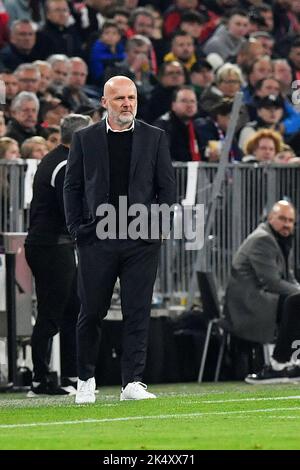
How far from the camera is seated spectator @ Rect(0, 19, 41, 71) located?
67.5 feet

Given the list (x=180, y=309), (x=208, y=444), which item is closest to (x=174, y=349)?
(x=180, y=309)

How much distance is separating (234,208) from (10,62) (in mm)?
4418

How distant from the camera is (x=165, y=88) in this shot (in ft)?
66.9

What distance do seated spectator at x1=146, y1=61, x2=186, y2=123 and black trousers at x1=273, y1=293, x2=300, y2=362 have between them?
4315 millimetres

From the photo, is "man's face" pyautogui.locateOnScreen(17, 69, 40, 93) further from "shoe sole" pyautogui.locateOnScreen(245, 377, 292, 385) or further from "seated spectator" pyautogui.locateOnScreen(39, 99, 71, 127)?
"shoe sole" pyautogui.locateOnScreen(245, 377, 292, 385)

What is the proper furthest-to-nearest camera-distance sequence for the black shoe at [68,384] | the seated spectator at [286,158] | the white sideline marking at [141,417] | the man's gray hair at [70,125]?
1. the seated spectator at [286,158]
2. the black shoe at [68,384]
3. the man's gray hair at [70,125]
4. the white sideline marking at [141,417]

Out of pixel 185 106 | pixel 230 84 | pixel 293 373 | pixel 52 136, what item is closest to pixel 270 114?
pixel 230 84

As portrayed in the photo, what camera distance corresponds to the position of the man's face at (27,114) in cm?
1755

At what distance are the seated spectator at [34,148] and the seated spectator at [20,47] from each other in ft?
13.4

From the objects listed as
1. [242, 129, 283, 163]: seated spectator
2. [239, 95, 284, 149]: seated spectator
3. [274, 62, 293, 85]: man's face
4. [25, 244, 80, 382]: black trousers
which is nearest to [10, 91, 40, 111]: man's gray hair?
[242, 129, 283, 163]: seated spectator

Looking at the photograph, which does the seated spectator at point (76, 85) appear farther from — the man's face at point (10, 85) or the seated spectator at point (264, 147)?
the seated spectator at point (264, 147)

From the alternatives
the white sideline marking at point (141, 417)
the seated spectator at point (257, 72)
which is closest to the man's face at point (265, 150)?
the seated spectator at point (257, 72)

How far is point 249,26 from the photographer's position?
24141 mm

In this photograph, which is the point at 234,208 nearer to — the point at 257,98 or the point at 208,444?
the point at 257,98
